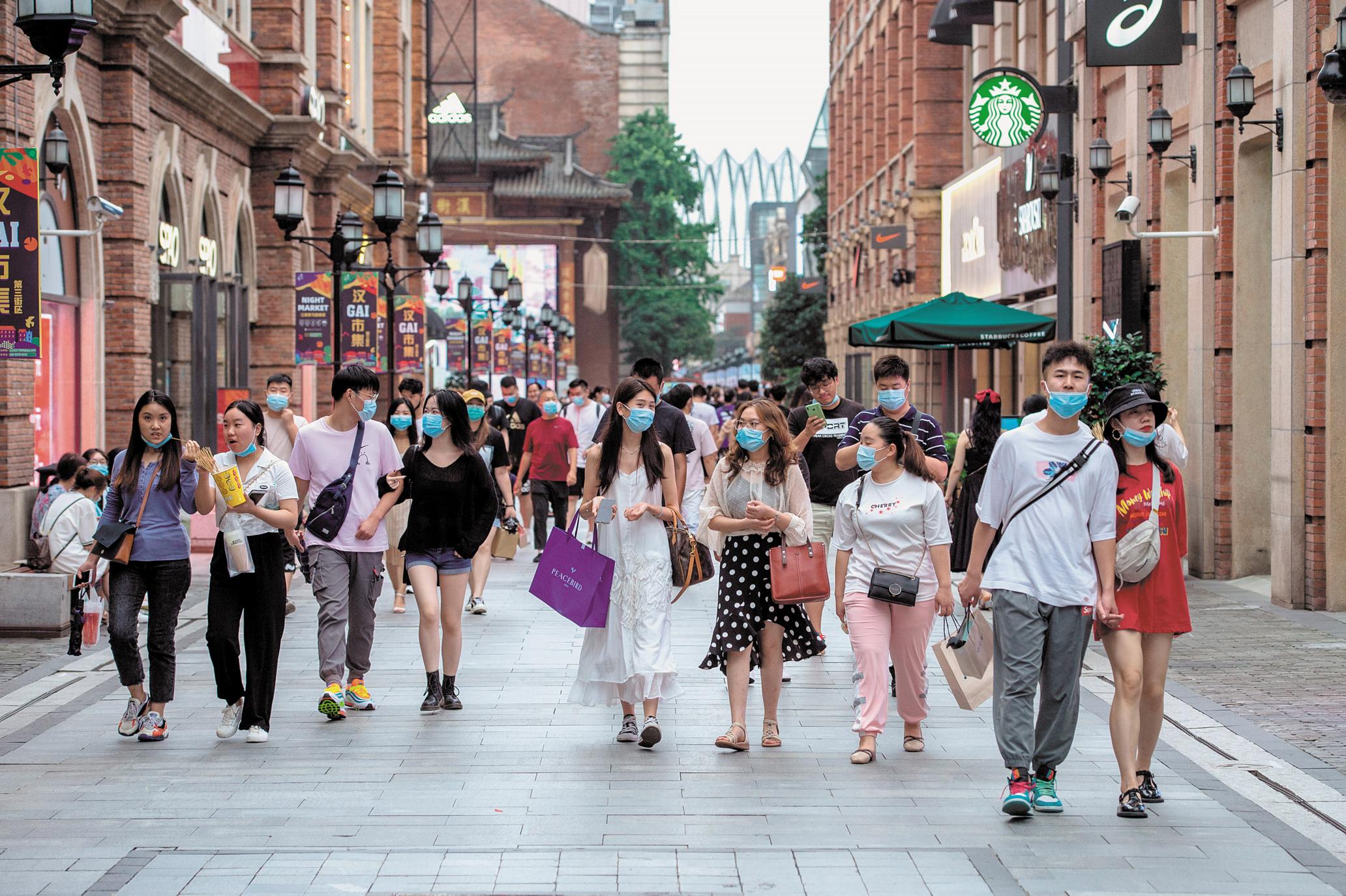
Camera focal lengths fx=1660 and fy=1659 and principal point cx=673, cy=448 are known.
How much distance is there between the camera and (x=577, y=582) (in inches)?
349

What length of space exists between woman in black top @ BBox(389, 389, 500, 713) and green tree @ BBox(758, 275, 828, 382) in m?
54.6

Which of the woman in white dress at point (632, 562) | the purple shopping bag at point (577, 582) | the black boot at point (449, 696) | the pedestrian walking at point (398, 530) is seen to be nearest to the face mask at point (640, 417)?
the woman in white dress at point (632, 562)

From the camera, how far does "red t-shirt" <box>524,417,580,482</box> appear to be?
18.7 metres

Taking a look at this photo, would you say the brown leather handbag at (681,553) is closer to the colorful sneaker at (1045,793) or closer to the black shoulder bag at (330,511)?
the black shoulder bag at (330,511)

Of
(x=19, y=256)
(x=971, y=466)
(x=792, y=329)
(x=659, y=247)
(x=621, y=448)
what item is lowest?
(x=971, y=466)

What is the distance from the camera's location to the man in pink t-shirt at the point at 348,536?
9.50 meters

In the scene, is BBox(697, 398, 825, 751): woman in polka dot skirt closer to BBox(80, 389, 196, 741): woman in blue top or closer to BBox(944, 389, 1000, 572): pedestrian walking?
BBox(80, 389, 196, 741): woman in blue top

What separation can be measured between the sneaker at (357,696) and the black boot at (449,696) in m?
0.43

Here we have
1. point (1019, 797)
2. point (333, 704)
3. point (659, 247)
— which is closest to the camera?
point (1019, 797)

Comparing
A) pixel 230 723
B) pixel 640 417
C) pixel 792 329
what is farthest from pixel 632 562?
pixel 792 329

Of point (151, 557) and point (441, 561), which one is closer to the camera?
point (151, 557)

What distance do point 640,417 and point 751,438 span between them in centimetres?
63

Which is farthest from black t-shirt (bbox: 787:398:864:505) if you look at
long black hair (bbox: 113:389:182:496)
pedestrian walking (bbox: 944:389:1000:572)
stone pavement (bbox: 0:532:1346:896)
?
long black hair (bbox: 113:389:182:496)

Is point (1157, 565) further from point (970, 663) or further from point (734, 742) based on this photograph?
point (734, 742)
